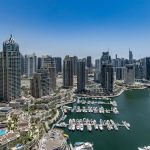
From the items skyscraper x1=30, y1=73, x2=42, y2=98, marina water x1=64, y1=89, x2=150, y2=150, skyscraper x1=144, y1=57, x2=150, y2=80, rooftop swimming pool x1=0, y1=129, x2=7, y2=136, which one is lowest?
marina water x1=64, y1=89, x2=150, y2=150

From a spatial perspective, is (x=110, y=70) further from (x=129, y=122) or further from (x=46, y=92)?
(x=129, y=122)

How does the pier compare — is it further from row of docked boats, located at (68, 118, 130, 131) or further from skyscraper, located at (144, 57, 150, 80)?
skyscraper, located at (144, 57, 150, 80)

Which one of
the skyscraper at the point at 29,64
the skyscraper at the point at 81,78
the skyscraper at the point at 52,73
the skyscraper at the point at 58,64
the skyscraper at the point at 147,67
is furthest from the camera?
the skyscraper at the point at 58,64


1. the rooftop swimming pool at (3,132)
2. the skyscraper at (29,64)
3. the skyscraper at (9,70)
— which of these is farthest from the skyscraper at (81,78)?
the rooftop swimming pool at (3,132)

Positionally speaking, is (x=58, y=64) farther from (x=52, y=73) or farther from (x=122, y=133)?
(x=122, y=133)

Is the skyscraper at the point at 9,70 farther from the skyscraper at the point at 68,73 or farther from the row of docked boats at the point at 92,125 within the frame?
the skyscraper at the point at 68,73

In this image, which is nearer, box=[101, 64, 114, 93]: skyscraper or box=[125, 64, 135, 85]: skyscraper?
box=[101, 64, 114, 93]: skyscraper

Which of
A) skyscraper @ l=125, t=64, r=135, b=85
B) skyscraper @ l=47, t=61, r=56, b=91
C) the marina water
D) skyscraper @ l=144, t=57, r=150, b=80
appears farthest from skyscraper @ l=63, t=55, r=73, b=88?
skyscraper @ l=144, t=57, r=150, b=80

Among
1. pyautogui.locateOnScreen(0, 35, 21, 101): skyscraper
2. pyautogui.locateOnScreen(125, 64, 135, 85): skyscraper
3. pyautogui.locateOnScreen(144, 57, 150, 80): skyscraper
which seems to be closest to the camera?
pyautogui.locateOnScreen(0, 35, 21, 101): skyscraper

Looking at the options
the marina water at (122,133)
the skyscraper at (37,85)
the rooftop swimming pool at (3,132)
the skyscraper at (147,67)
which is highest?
the skyscraper at (147,67)
